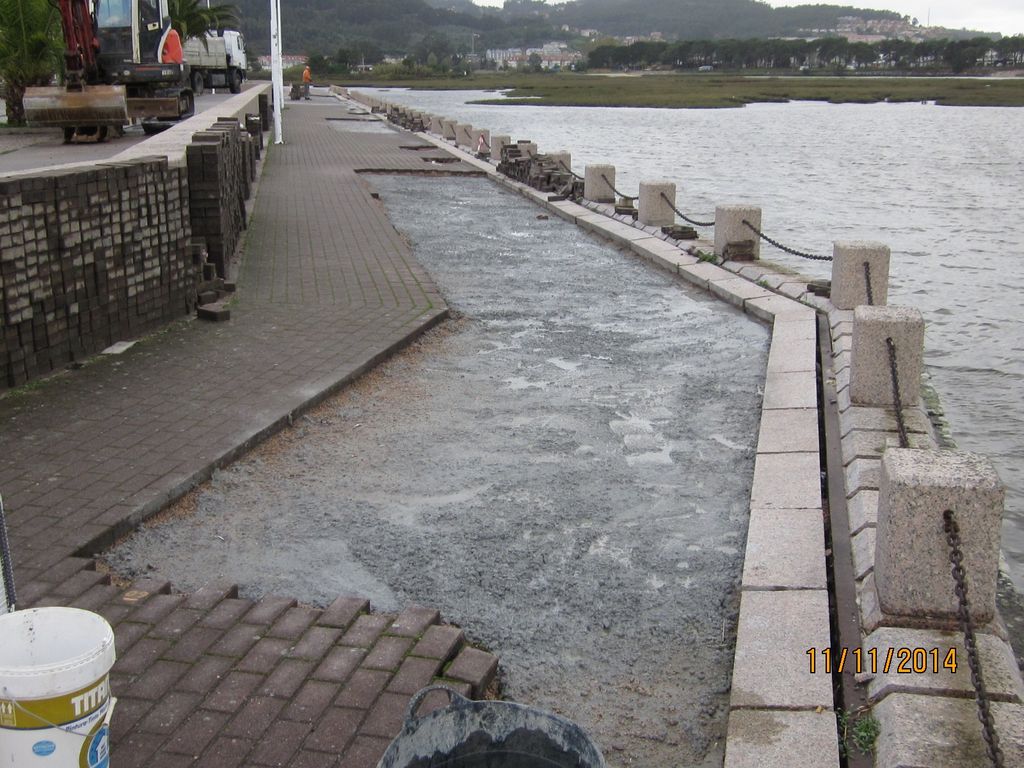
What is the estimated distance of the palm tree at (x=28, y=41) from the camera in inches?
1068

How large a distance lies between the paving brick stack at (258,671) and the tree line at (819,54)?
14774cm

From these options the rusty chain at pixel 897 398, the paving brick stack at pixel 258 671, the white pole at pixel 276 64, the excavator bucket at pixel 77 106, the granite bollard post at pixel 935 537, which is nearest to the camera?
the paving brick stack at pixel 258 671

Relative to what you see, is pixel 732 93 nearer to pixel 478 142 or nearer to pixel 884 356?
pixel 478 142

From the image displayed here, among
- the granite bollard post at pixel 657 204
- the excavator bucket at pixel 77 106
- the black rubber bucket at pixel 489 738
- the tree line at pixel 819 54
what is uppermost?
the tree line at pixel 819 54

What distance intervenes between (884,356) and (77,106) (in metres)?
19.3

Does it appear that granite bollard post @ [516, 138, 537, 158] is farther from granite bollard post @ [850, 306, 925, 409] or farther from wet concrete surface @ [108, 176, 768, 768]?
granite bollard post @ [850, 306, 925, 409]

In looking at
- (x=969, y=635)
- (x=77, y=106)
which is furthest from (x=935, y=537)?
(x=77, y=106)

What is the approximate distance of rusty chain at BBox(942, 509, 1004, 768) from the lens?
124 inches

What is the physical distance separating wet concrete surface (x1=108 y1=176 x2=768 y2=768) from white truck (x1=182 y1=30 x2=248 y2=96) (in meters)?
36.4

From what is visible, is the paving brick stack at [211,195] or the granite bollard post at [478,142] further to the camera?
the granite bollard post at [478,142]

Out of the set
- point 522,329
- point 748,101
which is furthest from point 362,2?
point 522,329

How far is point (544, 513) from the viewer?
532 centimetres

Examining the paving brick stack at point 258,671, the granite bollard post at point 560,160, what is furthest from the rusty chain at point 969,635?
the granite bollard post at point 560,160
